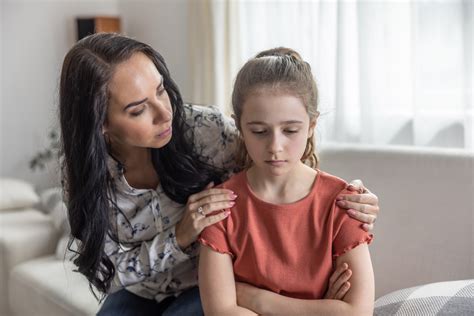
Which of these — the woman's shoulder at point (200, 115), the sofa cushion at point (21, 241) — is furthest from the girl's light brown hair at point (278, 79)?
the sofa cushion at point (21, 241)

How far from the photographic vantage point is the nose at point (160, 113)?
1354mm

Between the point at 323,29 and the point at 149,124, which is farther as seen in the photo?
the point at 323,29

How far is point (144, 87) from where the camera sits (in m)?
1.33

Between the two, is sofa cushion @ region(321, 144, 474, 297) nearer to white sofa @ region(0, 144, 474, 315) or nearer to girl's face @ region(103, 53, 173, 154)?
white sofa @ region(0, 144, 474, 315)

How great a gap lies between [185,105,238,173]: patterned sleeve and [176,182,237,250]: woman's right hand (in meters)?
0.24

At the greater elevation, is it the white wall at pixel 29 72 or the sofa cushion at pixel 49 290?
the white wall at pixel 29 72

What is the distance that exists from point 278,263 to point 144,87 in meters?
0.51

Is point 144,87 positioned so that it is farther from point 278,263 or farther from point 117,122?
point 278,263

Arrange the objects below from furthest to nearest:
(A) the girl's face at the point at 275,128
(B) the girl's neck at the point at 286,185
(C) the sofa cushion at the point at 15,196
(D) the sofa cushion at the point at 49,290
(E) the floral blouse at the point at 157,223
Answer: (C) the sofa cushion at the point at 15,196, (D) the sofa cushion at the point at 49,290, (E) the floral blouse at the point at 157,223, (B) the girl's neck at the point at 286,185, (A) the girl's face at the point at 275,128

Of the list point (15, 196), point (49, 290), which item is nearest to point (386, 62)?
point (49, 290)

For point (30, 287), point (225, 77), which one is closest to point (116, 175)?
point (30, 287)

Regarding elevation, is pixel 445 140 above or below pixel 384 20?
below

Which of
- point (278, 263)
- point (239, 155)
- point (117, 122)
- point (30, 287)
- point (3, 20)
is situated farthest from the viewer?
point (3, 20)

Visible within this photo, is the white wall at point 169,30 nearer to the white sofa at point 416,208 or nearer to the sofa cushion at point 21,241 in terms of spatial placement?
the sofa cushion at point 21,241
